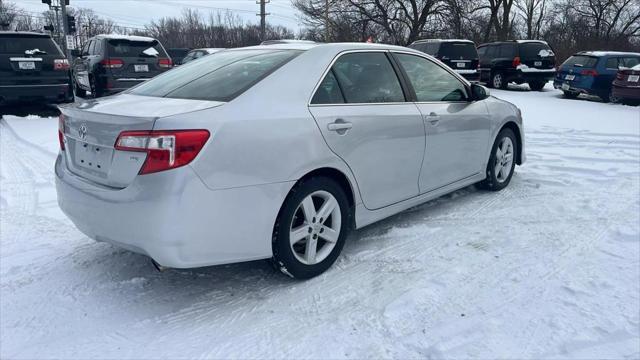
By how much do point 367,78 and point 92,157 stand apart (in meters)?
1.92

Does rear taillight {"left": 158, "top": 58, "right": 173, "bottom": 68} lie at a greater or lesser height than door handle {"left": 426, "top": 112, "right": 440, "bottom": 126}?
greater

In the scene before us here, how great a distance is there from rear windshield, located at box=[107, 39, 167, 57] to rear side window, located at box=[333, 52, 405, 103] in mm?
8732

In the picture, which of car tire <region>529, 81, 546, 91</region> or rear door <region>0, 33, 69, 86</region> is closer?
rear door <region>0, 33, 69, 86</region>

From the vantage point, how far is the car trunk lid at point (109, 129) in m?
2.58

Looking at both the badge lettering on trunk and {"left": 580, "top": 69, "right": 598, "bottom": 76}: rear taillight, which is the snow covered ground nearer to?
the badge lettering on trunk

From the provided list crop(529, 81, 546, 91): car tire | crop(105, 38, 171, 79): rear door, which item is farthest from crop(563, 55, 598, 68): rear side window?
crop(105, 38, 171, 79): rear door

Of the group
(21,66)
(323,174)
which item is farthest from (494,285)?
(21,66)

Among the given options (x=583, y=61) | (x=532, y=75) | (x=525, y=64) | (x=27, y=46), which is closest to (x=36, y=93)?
(x=27, y=46)

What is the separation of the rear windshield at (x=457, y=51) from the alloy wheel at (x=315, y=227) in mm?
14686

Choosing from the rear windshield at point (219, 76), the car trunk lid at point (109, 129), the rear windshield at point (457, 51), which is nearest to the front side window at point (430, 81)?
the rear windshield at point (219, 76)

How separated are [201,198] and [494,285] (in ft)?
6.17

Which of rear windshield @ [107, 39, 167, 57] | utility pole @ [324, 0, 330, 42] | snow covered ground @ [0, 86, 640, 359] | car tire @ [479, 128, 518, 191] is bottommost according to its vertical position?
snow covered ground @ [0, 86, 640, 359]

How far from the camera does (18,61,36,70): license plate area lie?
905 cm

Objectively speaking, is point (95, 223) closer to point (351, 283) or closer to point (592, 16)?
point (351, 283)
